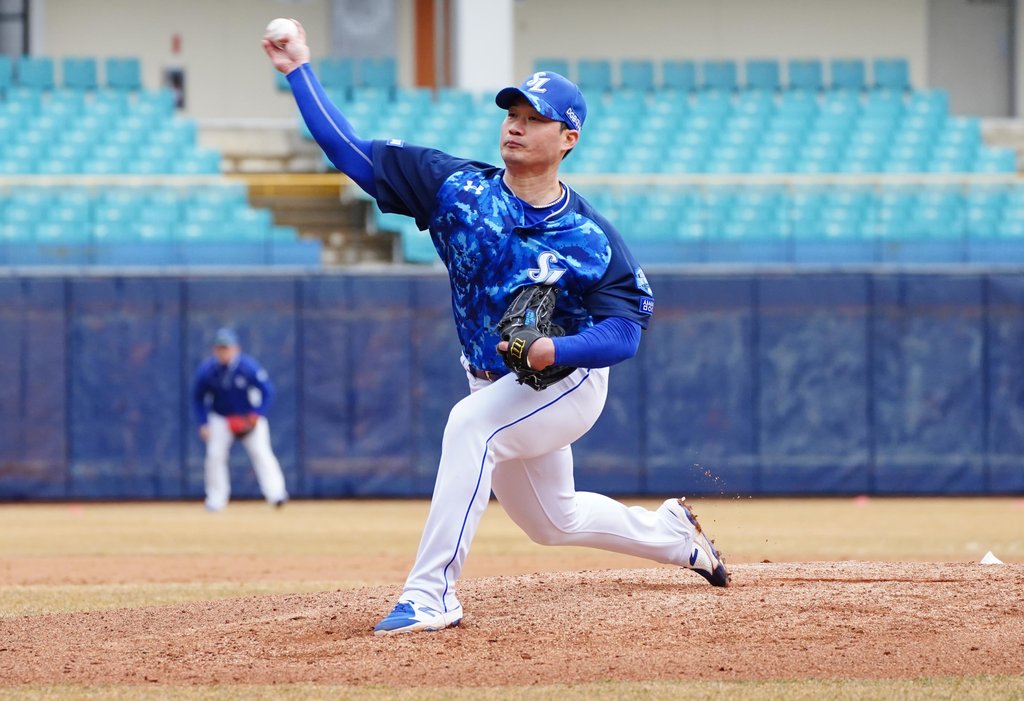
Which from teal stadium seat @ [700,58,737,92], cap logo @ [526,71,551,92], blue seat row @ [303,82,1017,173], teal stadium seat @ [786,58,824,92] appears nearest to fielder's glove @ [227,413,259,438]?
blue seat row @ [303,82,1017,173]

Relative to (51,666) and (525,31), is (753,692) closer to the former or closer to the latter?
(51,666)

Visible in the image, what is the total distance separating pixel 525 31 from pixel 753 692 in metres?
20.6

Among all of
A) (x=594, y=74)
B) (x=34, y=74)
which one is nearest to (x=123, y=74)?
(x=34, y=74)

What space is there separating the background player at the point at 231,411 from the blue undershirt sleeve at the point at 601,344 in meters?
9.50

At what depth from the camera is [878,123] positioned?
808 inches

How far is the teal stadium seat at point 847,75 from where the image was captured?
74.9 feet

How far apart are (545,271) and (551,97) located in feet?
1.91

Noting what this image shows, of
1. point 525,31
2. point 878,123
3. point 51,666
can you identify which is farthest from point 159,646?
point 525,31

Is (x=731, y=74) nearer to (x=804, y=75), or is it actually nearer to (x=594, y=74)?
(x=804, y=75)

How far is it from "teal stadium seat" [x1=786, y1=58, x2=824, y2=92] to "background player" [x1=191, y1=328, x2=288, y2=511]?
11309 mm

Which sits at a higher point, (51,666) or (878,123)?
(878,123)

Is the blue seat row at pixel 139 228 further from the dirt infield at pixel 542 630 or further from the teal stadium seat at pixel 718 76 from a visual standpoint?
the teal stadium seat at pixel 718 76

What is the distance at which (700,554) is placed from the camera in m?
6.09

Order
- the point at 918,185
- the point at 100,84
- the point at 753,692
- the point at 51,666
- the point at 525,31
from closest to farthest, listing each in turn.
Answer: the point at 753,692
the point at 51,666
the point at 918,185
the point at 100,84
the point at 525,31
